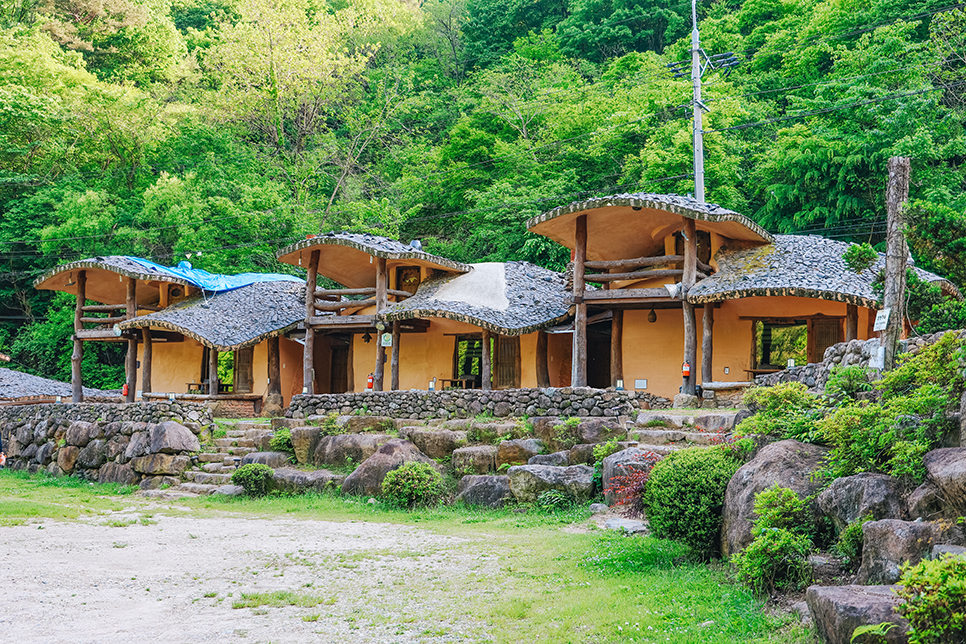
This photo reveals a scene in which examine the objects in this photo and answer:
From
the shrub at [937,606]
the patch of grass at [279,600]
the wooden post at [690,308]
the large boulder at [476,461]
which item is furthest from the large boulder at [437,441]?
the shrub at [937,606]

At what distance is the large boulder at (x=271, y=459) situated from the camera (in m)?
15.7

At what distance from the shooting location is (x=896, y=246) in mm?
8359

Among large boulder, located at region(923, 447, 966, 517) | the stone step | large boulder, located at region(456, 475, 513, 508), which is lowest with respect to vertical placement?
the stone step

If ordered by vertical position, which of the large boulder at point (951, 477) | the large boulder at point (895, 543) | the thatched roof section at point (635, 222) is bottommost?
the large boulder at point (895, 543)

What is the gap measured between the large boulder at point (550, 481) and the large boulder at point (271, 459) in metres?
5.78

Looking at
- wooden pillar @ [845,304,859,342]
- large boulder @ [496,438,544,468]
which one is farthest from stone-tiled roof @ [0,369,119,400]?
wooden pillar @ [845,304,859,342]

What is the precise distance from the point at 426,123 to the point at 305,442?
1010 inches

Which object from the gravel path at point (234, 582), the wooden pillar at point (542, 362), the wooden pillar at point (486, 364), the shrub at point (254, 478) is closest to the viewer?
the gravel path at point (234, 582)

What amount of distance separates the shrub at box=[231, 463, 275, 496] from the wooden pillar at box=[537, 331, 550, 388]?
7.92 m

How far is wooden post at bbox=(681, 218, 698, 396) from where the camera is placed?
16.8m

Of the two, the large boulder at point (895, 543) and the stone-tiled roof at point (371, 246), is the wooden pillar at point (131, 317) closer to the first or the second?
the stone-tiled roof at point (371, 246)

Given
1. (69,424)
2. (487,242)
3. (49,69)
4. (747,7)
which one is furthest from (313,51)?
(69,424)

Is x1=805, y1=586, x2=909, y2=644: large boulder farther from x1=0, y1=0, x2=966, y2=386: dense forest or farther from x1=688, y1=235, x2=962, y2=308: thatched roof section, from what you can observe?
x1=0, y1=0, x2=966, y2=386: dense forest

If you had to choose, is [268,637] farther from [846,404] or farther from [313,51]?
[313,51]
